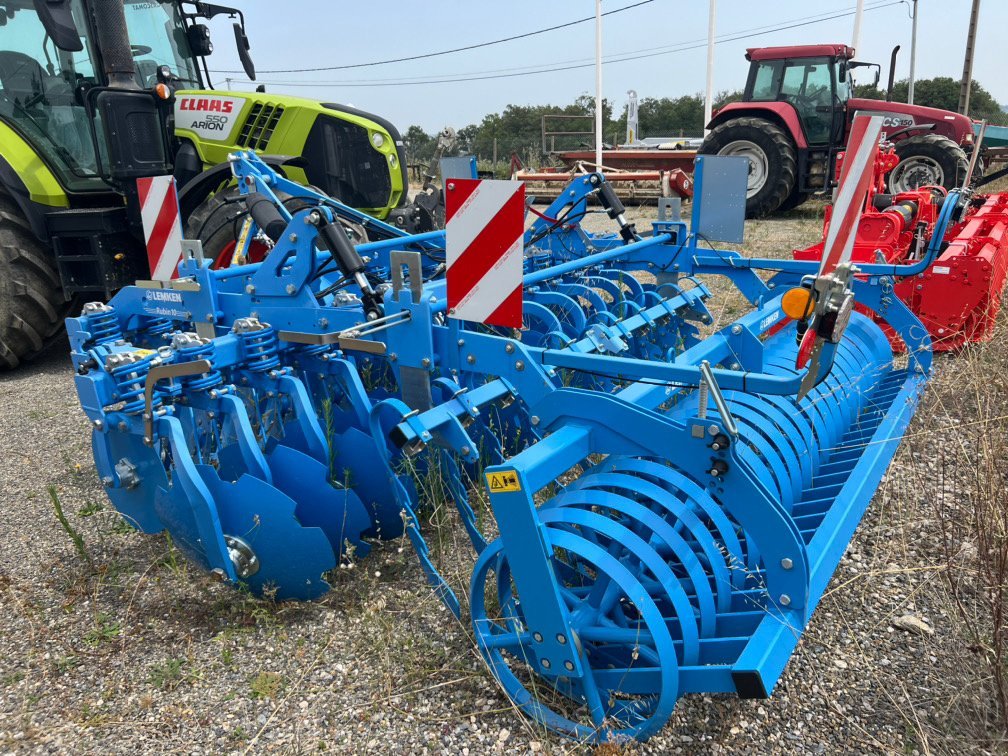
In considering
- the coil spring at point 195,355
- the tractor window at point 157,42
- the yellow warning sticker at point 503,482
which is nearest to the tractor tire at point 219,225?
the tractor window at point 157,42

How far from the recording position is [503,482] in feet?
5.90

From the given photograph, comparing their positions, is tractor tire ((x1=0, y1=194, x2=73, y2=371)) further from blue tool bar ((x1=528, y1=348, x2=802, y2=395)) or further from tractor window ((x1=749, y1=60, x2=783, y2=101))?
tractor window ((x1=749, y1=60, x2=783, y2=101))

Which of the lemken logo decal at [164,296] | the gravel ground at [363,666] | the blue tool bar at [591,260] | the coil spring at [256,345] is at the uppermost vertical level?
the blue tool bar at [591,260]

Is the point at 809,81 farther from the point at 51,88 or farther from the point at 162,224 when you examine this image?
the point at 162,224

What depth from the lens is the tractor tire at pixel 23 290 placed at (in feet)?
17.1

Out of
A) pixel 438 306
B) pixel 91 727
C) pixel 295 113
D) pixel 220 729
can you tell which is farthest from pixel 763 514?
pixel 295 113

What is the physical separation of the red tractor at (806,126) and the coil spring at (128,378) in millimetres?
10833

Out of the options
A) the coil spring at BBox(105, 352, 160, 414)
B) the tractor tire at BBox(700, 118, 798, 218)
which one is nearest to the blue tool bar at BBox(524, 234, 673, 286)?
the coil spring at BBox(105, 352, 160, 414)

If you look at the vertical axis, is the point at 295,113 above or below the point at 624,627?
above

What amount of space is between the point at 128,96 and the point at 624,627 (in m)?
4.79

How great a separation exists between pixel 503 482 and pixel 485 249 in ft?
2.62

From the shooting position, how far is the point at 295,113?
5.34 metres

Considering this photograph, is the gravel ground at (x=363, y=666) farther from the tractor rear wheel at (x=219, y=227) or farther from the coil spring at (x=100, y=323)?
the tractor rear wheel at (x=219, y=227)

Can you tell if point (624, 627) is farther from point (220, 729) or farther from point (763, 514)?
point (220, 729)
